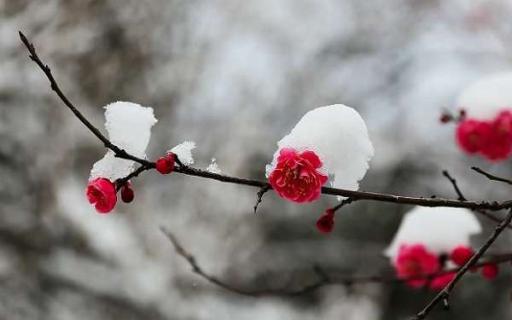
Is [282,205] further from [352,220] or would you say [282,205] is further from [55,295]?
[55,295]

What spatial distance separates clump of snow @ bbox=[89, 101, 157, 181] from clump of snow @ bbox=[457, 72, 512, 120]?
1438mm

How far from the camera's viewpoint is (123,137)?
1298 millimetres

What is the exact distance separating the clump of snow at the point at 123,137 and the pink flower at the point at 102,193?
38 mm

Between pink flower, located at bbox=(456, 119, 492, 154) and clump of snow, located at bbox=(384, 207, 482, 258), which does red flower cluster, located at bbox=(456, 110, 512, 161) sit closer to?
pink flower, located at bbox=(456, 119, 492, 154)

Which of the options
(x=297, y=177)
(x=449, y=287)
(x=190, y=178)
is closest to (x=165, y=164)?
(x=297, y=177)

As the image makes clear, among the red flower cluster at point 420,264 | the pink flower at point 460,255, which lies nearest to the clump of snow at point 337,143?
the pink flower at point 460,255

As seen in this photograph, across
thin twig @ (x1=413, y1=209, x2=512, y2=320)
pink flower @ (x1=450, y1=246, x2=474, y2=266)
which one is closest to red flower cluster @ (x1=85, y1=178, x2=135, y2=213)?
thin twig @ (x1=413, y1=209, x2=512, y2=320)

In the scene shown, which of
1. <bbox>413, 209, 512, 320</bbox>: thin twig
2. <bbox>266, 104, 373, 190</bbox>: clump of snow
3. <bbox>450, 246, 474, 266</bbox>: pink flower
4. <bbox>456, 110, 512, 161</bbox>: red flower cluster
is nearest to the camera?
<bbox>413, 209, 512, 320</bbox>: thin twig

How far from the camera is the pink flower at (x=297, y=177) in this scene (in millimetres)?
1224

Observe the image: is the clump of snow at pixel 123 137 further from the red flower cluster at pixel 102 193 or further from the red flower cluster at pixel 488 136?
the red flower cluster at pixel 488 136

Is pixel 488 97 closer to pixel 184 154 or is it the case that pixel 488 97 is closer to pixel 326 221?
pixel 326 221

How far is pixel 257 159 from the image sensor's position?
8.60 meters

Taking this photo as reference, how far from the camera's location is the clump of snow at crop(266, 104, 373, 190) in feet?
4.25

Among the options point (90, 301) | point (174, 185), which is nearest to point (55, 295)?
point (90, 301)
